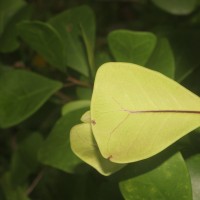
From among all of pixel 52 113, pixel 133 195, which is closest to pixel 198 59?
pixel 133 195

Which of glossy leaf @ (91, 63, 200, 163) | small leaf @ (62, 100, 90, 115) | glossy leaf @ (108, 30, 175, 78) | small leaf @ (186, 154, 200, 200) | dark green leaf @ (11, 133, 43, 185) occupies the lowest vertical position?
dark green leaf @ (11, 133, 43, 185)

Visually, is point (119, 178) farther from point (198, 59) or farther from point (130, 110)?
point (198, 59)

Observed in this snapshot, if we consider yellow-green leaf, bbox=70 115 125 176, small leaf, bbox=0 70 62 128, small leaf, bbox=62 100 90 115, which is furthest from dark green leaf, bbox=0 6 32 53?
yellow-green leaf, bbox=70 115 125 176

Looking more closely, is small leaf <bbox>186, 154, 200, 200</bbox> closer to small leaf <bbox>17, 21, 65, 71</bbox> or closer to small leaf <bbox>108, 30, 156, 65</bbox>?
small leaf <bbox>108, 30, 156, 65</bbox>

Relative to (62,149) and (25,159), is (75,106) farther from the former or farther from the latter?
(25,159)

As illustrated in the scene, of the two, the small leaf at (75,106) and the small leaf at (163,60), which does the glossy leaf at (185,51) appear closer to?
the small leaf at (163,60)
